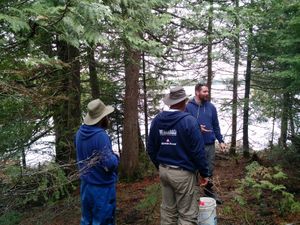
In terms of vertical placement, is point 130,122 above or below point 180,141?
below

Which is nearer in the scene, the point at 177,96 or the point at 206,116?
the point at 177,96

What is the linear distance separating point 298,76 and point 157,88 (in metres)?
8.66

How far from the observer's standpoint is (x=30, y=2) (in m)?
4.79

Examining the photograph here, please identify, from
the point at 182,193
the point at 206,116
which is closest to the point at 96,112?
the point at 182,193

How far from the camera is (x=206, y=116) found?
23.9 ft

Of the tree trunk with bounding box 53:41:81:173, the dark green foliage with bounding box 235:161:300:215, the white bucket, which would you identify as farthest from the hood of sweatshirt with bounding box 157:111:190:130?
the tree trunk with bounding box 53:41:81:173

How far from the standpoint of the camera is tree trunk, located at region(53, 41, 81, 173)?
859cm

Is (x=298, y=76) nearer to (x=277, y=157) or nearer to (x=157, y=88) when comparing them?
(x=277, y=157)

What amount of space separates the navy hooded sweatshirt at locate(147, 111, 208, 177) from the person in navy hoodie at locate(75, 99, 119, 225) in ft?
2.33

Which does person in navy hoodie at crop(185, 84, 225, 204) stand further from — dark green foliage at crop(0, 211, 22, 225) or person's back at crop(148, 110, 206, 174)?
dark green foliage at crop(0, 211, 22, 225)

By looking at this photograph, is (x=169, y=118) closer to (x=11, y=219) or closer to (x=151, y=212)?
(x=151, y=212)

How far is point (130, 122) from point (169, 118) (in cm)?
610

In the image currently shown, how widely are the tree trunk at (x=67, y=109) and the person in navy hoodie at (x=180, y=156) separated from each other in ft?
12.3

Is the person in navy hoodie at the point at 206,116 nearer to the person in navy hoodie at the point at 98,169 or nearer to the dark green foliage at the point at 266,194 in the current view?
the dark green foliage at the point at 266,194
